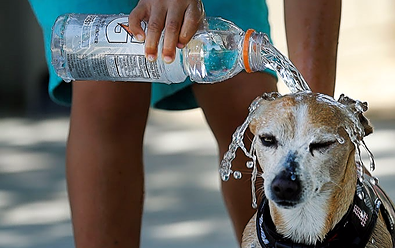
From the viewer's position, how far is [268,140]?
5.66ft

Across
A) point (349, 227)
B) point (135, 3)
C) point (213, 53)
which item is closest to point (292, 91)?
point (213, 53)

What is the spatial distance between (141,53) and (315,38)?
0.51 m

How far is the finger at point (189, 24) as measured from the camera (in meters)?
1.61

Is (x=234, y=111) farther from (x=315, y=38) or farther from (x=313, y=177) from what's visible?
(x=313, y=177)

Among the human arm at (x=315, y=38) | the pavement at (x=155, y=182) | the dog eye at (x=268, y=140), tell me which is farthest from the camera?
the pavement at (x=155, y=182)

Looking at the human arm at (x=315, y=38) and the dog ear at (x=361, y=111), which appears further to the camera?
the human arm at (x=315, y=38)

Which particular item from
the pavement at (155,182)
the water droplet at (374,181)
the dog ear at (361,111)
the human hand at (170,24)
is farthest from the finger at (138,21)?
the pavement at (155,182)

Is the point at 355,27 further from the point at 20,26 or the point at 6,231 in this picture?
the point at 6,231

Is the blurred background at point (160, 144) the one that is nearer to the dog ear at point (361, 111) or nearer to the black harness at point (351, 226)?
the black harness at point (351, 226)

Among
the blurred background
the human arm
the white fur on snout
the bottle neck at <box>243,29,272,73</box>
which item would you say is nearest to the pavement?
the blurred background

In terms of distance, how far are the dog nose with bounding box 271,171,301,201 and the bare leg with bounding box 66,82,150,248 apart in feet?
1.72

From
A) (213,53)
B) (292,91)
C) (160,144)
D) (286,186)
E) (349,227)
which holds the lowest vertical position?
(160,144)

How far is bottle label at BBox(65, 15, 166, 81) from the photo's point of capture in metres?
1.73

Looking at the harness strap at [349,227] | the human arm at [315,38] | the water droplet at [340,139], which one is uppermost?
the human arm at [315,38]
